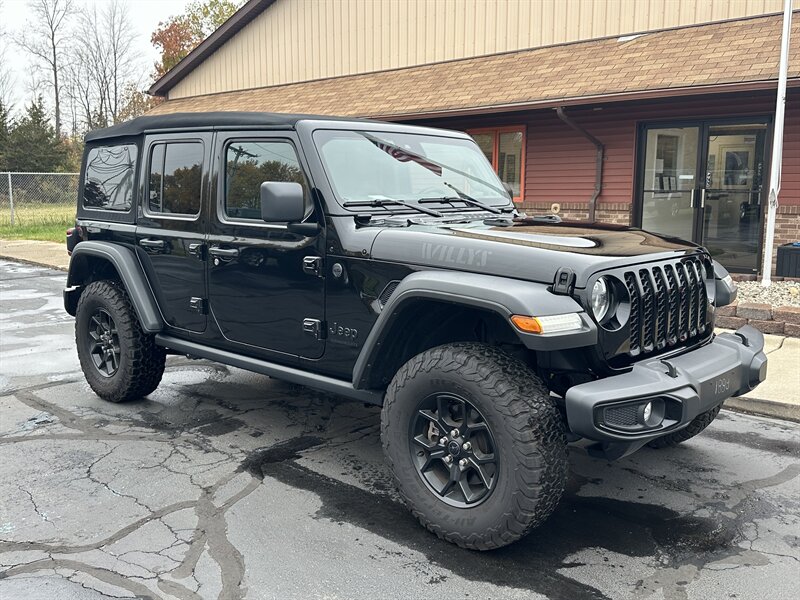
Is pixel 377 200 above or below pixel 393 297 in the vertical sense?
above

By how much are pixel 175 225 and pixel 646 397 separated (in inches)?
125

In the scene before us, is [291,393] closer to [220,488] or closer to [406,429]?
[220,488]

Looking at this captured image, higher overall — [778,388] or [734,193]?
[734,193]

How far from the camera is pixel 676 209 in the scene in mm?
11836

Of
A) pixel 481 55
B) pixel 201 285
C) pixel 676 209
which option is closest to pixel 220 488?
pixel 201 285

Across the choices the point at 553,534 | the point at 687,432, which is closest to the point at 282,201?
the point at 553,534

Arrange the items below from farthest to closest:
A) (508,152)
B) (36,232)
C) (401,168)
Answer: (36,232)
(508,152)
(401,168)

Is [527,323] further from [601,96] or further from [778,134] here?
[601,96]

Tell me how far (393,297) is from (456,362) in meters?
0.45

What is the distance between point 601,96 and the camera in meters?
11.3

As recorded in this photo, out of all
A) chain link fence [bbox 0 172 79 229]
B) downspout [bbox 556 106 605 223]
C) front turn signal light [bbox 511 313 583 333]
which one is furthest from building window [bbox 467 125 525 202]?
chain link fence [bbox 0 172 79 229]

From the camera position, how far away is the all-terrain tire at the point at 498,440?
319cm

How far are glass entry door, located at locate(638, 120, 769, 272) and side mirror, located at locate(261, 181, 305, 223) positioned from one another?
8872 mm

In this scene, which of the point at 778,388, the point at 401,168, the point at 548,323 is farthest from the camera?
the point at 778,388
